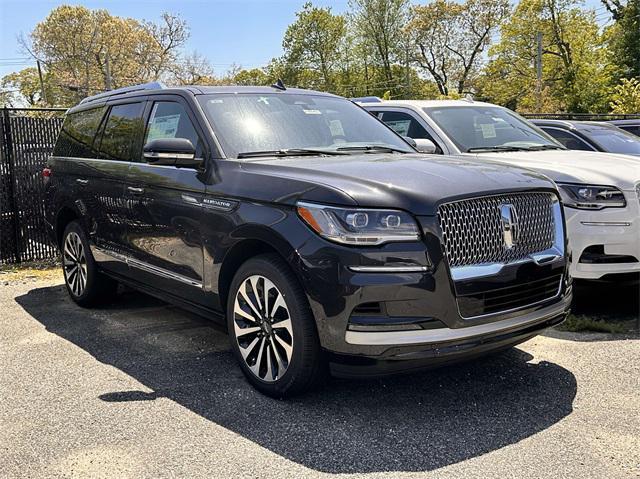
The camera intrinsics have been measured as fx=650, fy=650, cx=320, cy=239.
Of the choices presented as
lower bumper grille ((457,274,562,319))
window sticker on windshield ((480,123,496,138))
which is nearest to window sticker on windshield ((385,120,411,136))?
window sticker on windshield ((480,123,496,138))

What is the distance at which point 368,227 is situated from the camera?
11.0 ft

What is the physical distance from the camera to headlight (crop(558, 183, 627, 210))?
5363 mm

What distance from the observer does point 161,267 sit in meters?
4.78

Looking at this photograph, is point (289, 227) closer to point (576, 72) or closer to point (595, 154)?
point (595, 154)

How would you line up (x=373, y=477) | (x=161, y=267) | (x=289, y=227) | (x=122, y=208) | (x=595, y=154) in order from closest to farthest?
(x=373, y=477), (x=289, y=227), (x=161, y=267), (x=122, y=208), (x=595, y=154)

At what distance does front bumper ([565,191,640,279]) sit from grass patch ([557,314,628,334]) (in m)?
0.38

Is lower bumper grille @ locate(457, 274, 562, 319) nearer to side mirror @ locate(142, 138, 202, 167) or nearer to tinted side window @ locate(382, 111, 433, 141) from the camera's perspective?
side mirror @ locate(142, 138, 202, 167)

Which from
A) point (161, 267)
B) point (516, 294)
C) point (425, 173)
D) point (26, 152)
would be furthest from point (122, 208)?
point (26, 152)

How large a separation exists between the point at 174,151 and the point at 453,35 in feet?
172

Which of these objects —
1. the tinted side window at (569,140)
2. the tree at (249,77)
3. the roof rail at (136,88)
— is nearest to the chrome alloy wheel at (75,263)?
the roof rail at (136,88)

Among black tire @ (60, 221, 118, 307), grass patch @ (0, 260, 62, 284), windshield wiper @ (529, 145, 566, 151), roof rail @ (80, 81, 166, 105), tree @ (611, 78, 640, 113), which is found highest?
tree @ (611, 78, 640, 113)

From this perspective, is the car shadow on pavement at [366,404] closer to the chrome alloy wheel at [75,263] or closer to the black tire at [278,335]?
the black tire at [278,335]

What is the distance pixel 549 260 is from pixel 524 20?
149 ft

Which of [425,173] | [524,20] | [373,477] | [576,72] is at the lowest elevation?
[373,477]
